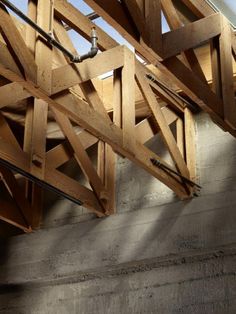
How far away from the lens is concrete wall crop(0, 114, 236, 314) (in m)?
6.34

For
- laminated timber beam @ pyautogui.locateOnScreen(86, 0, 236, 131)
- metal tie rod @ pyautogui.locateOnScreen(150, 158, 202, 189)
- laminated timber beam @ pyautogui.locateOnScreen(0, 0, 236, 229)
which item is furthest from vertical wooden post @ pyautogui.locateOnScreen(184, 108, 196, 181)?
laminated timber beam @ pyautogui.locateOnScreen(86, 0, 236, 131)

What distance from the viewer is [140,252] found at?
22.2 feet

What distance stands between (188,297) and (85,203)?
5.05 ft

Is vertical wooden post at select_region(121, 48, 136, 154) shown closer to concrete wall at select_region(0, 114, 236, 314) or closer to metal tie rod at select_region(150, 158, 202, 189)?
metal tie rod at select_region(150, 158, 202, 189)

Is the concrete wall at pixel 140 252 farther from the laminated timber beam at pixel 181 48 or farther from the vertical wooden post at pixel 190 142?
the laminated timber beam at pixel 181 48

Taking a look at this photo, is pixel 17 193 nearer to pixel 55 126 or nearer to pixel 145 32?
pixel 55 126

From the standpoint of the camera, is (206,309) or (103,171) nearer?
(206,309)

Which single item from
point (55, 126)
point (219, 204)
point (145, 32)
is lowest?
point (219, 204)

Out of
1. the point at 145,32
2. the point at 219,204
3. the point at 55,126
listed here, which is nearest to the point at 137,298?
the point at 219,204

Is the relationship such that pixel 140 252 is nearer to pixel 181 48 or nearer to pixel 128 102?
pixel 128 102

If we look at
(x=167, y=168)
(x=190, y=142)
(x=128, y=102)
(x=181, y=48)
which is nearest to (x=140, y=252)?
(x=167, y=168)

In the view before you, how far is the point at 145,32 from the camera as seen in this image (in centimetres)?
451

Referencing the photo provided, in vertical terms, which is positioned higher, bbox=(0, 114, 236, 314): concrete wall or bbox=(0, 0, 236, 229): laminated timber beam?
bbox=(0, 0, 236, 229): laminated timber beam

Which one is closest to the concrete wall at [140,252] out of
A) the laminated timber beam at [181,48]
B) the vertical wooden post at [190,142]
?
the vertical wooden post at [190,142]
